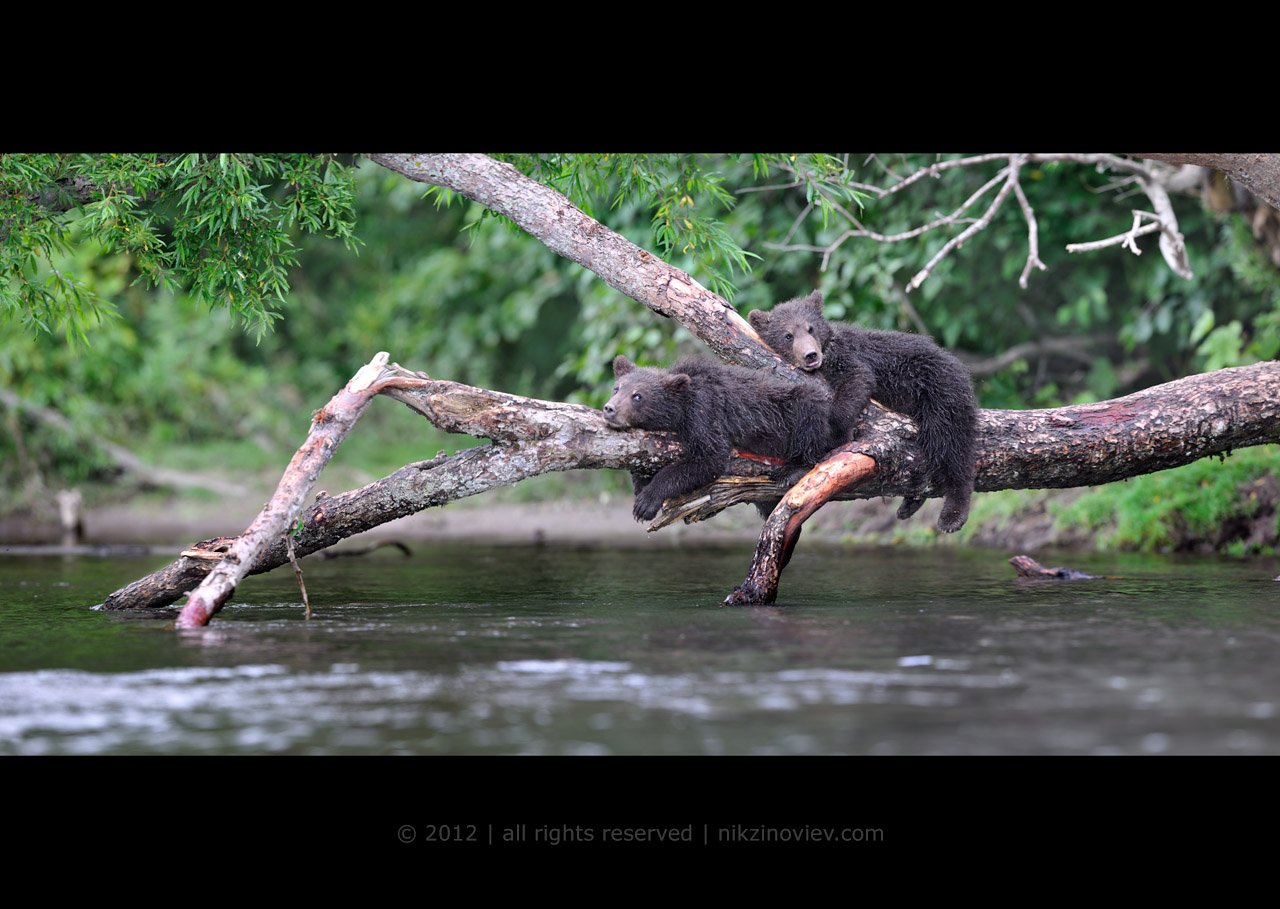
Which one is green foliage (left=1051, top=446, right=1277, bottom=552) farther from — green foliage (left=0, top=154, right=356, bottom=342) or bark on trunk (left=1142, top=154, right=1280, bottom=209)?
green foliage (left=0, top=154, right=356, bottom=342)

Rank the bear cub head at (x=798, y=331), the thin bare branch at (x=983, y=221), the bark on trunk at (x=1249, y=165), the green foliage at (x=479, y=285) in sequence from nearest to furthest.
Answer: the bear cub head at (x=798, y=331) < the bark on trunk at (x=1249, y=165) < the green foliage at (x=479, y=285) < the thin bare branch at (x=983, y=221)

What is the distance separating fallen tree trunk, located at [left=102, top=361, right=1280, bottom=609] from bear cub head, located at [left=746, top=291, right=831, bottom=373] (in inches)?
20.4

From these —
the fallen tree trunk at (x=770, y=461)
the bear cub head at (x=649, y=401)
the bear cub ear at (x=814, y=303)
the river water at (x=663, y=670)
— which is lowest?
the river water at (x=663, y=670)

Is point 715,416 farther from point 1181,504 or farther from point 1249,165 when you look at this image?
point 1181,504

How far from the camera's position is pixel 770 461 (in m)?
7.51

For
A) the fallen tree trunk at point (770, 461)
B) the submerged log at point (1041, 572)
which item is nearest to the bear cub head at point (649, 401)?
the fallen tree trunk at point (770, 461)

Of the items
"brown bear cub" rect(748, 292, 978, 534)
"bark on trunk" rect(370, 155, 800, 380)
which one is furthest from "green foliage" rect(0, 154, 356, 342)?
"brown bear cub" rect(748, 292, 978, 534)

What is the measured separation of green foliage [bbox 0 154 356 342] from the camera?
25.3 feet

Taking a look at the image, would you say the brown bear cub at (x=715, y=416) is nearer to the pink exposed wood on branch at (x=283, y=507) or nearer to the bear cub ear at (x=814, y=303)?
the bear cub ear at (x=814, y=303)

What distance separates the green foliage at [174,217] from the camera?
25.3 ft

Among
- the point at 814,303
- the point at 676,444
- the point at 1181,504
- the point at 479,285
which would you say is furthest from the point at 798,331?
the point at 479,285

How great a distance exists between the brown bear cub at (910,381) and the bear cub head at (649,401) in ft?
2.42
